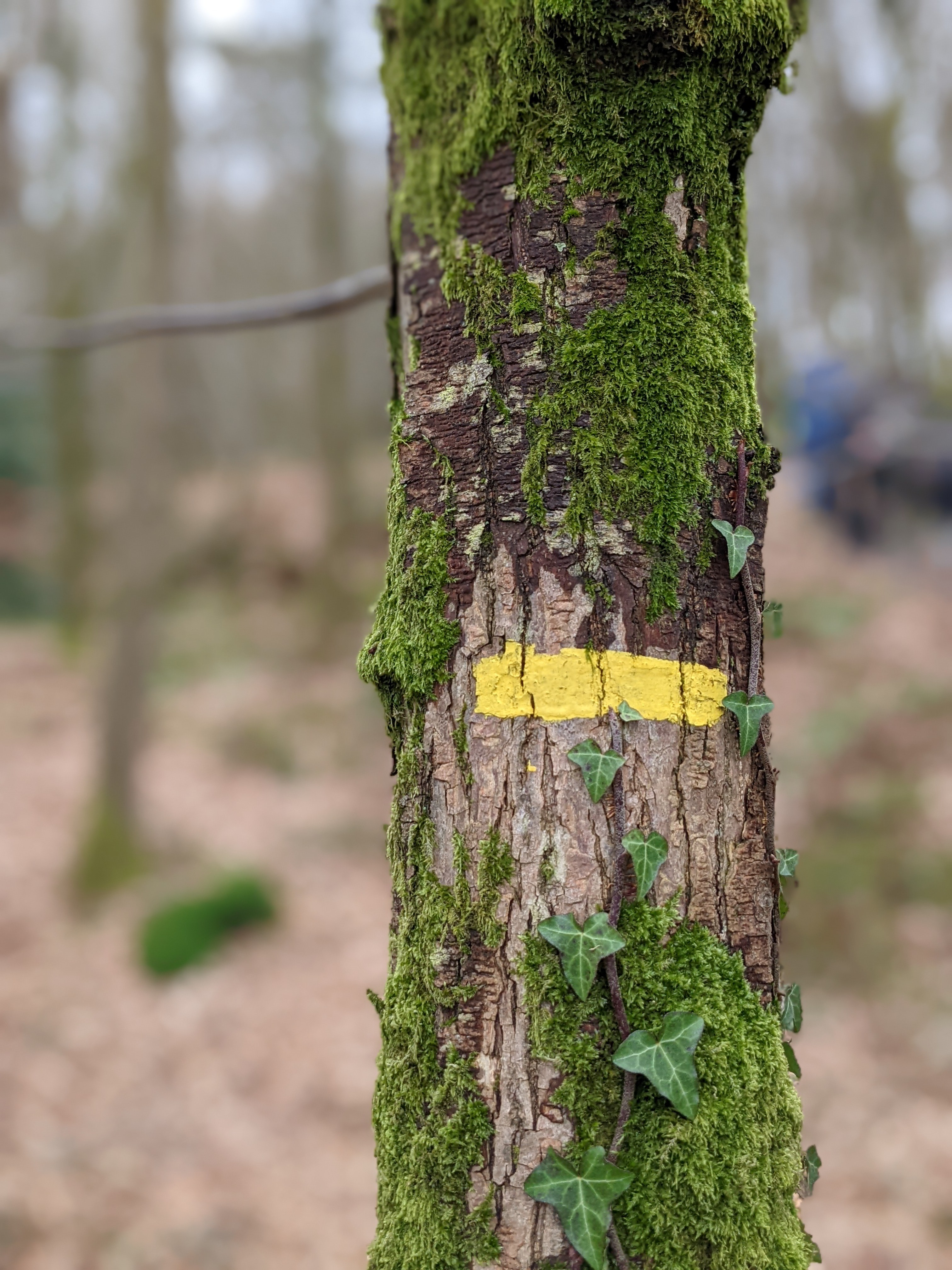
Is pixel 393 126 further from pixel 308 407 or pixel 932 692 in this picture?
pixel 308 407

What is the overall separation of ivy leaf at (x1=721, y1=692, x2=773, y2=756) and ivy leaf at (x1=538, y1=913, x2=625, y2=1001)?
28 cm

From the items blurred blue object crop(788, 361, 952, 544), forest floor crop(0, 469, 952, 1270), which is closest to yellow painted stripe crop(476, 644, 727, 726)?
forest floor crop(0, 469, 952, 1270)

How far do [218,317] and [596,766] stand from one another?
70.2 inches

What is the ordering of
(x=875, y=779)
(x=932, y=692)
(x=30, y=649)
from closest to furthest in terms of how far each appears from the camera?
(x=875, y=779)
(x=932, y=692)
(x=30, y=649)

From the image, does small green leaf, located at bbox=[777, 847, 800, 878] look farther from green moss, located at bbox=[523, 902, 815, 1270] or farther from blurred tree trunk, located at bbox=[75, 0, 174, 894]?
blurred tree trunk, located at bbox=[75, 0, 174, 894]

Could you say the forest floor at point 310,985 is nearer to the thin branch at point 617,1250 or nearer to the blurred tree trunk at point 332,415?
the blurred tree trunk at point 332,415

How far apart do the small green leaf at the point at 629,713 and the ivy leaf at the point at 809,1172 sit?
2.09 feet

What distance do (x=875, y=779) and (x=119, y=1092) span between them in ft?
17.6

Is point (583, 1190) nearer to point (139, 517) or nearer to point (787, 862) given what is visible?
point (787, 862)

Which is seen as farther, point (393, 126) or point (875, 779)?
point (875, 779)

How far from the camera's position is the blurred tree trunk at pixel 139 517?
720 cm

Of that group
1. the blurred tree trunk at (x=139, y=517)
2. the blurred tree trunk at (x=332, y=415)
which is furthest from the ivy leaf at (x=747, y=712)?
the blurred tree trunk at (x=332, y=415)

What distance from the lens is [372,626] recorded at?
4.23ft

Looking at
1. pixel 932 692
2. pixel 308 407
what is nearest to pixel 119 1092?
pixel 932 692
